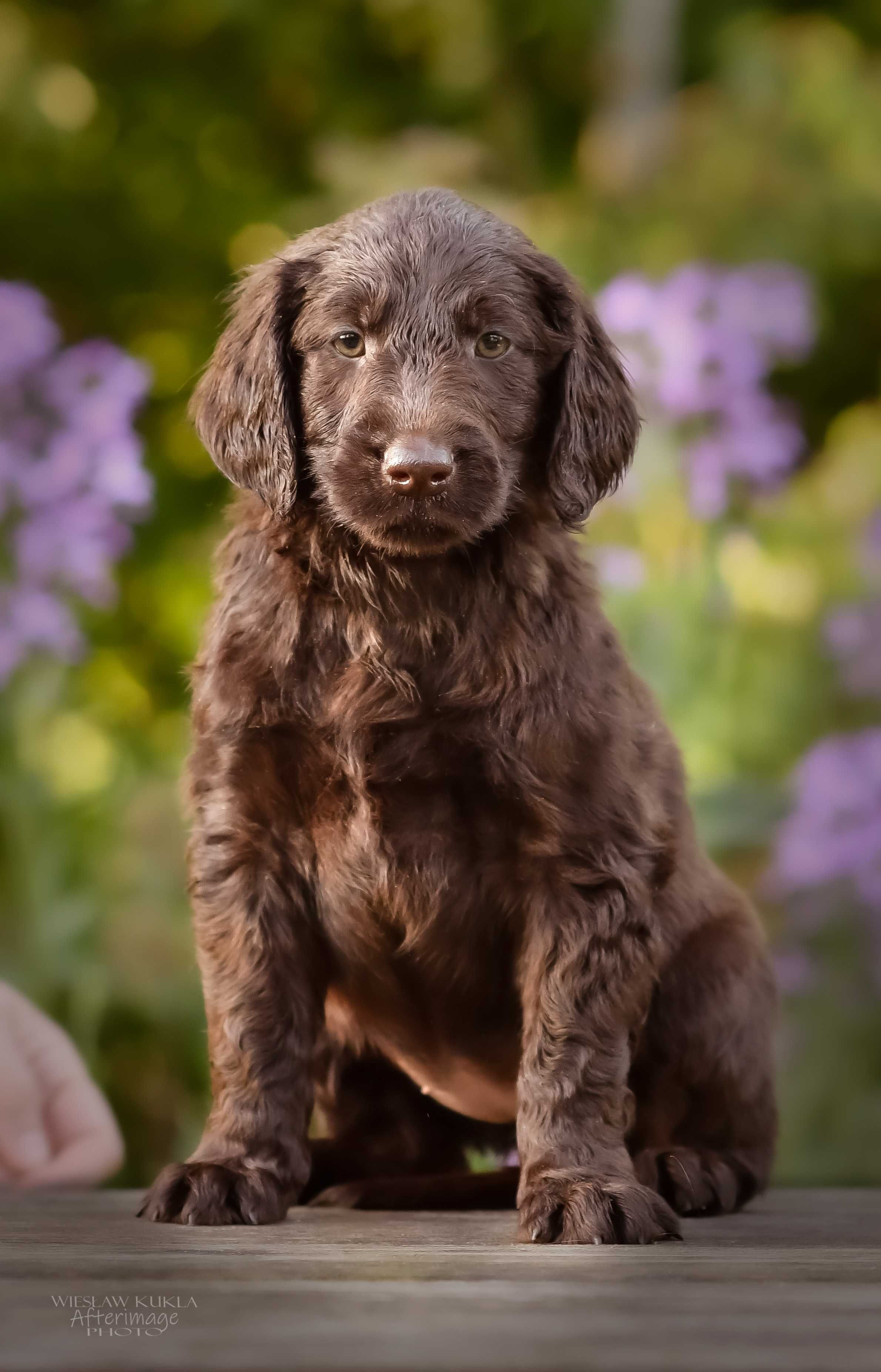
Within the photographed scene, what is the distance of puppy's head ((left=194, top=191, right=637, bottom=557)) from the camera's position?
8.43ft

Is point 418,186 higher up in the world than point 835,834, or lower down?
higher up

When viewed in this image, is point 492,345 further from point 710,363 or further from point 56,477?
point 710,363

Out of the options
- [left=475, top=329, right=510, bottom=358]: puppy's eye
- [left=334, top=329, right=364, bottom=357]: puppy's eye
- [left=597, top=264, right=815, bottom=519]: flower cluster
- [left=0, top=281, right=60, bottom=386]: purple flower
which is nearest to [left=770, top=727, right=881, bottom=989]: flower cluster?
[left=597, top=264, right=815, bottom=519]: flower cluster

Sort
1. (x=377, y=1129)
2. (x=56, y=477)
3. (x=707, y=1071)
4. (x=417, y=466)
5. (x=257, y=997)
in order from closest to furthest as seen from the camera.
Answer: (x=417, y=466) < (x=257, y=997) < (x=707, y=1071) < (x=377, y=1129) < (x=56, y=477)

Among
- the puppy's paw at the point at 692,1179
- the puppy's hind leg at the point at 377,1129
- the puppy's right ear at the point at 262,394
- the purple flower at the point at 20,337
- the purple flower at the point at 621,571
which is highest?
the purple flower at the point at 20,337

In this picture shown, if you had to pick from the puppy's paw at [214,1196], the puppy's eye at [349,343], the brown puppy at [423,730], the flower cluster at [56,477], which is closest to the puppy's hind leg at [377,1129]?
the brown puppy at [423,730]

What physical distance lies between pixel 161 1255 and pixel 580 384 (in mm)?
1531

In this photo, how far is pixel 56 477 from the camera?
507cm

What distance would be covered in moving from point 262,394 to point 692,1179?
4.86 ft

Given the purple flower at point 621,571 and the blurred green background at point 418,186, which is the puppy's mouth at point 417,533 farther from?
the purple flower at point 621,571

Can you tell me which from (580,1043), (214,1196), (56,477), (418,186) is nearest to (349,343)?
(580,1043)

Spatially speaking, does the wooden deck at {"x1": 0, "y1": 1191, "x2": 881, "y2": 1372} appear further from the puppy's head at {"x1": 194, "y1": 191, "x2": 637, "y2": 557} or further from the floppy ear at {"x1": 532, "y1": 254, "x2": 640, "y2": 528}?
the floppy ear at {"x1": 532, "y1": 254, "x2": 640, "y2": 528}

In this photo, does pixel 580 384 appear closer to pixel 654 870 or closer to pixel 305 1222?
pixel 654 870

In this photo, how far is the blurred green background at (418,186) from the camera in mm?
5047
